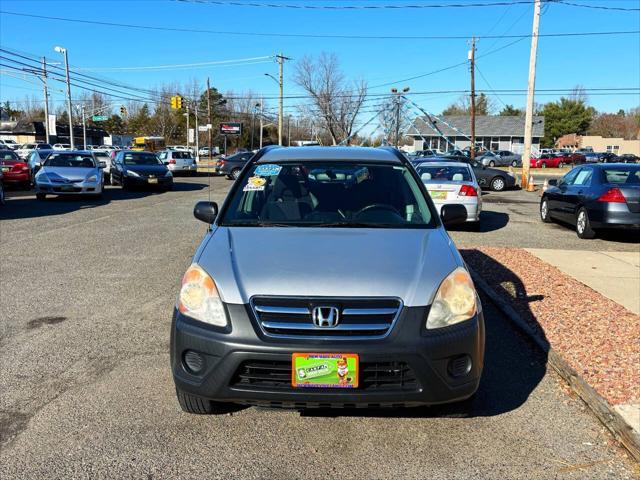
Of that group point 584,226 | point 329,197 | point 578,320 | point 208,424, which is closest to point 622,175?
point 584,226

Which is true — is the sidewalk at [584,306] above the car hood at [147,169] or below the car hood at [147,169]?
below

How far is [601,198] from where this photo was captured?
10211 millimetres

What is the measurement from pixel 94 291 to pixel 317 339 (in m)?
4.40

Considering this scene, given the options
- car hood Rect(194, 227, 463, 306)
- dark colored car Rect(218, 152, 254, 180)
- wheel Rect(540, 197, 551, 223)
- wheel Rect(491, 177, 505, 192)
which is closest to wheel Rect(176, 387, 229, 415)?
car hood Rect(194, 227, 463, 306)

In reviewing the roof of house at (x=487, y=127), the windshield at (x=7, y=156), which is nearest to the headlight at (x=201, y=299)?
the windshield at (x=7, y=156)

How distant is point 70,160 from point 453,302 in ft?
55.4

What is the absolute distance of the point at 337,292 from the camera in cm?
289

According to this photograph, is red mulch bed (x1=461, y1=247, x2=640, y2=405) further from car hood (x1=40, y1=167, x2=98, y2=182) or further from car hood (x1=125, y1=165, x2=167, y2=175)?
car hood (x1=125, y1=165, x2=167, y2=175)

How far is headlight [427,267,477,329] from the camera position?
116 inches

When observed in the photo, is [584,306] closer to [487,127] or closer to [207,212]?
[207,212]

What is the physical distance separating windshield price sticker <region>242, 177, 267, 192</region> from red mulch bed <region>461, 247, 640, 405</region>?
9.14 feet

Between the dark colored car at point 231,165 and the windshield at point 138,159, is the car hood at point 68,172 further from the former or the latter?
the dark colored car at point 231,165

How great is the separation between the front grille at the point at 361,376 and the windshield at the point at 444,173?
9.38 meters

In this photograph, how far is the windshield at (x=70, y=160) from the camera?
16.9 metres
